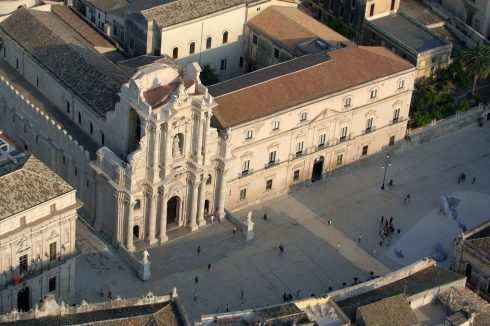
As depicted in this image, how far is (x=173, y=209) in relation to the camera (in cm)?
13112

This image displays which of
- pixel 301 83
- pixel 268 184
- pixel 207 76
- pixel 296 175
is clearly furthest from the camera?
pixel 207 76

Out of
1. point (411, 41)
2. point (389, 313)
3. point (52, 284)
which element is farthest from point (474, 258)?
point (411, 41)

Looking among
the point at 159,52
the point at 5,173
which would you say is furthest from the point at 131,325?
the point at 159,52

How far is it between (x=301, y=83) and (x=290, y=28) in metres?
16.1

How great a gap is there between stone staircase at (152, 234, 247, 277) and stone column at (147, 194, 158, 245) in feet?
10.4

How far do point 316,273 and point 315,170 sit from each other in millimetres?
18192

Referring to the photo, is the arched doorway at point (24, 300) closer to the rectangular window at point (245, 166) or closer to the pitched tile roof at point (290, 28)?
the rectangular window at point (245, 166)

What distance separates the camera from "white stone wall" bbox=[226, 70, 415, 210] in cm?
13338

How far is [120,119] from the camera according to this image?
407 feet

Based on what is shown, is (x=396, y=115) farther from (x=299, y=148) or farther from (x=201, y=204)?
(x=201, y=204)

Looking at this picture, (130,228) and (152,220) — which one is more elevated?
(152,220)

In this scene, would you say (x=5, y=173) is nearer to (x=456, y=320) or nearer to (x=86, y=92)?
(x=86, y=92)

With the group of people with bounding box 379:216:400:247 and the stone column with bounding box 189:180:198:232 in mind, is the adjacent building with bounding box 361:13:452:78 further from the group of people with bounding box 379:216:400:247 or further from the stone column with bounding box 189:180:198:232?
the stone column with bounding box 189:180:198:232

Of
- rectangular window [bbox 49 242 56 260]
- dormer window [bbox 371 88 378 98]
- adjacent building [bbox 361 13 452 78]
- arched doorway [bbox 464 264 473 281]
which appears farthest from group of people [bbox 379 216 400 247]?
rectangular window [bbox 49 242 56 260]
